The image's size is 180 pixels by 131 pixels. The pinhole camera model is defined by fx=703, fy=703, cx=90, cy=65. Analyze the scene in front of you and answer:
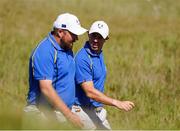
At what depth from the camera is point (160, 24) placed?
97.5 ft

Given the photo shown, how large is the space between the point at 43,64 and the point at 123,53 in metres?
11.7

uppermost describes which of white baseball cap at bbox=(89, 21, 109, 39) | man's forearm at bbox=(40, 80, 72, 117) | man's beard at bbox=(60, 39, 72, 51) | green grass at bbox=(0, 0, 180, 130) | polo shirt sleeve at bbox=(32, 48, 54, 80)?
white baseball cap at bbox=(89, 21, 109, 39)

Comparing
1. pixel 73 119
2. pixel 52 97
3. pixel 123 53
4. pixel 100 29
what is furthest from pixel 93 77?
pixel 123 53

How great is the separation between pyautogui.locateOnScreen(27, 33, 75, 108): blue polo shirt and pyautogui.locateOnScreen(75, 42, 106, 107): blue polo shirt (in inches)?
9.9

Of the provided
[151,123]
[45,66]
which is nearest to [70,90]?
[45,66]

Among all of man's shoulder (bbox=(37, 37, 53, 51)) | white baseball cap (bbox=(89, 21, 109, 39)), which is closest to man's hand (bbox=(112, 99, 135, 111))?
white baseball cap (bbox=(89, 21, 109, 39))

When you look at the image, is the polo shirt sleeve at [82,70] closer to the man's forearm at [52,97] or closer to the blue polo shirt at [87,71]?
the blue polo shirt at [87,71]

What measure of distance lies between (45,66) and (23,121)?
5.46ft

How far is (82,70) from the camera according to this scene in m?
8.12

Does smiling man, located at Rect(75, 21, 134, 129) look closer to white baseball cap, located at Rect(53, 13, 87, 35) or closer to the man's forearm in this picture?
white baseball cap, located at Rect(53, 13, 87, 35)

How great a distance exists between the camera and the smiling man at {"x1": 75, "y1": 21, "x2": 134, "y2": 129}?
26.3ft

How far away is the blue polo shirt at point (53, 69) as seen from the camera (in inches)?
294

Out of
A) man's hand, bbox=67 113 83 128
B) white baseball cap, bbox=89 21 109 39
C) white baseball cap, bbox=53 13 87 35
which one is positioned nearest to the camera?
man's hand, bbox=67 113 83 128

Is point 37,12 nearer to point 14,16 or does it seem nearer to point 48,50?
point 14,16
